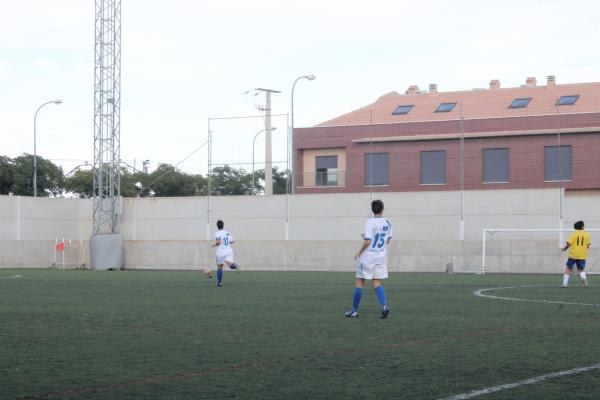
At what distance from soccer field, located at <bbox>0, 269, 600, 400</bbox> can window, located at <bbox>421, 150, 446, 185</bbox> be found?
38.3m

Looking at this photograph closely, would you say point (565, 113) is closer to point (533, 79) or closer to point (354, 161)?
point (354, 161)

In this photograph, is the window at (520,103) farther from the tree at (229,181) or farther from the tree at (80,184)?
the tree at (80,184)

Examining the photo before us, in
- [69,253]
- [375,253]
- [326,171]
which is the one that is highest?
[326,171]

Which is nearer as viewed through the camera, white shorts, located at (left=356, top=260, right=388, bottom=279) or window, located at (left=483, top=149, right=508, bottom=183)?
white shorts, located at (left=356, top=260, right=388, bottom=279)

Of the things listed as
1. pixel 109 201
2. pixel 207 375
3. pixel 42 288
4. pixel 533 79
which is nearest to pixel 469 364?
pixel 207 375

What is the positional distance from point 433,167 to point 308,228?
13.7 meters

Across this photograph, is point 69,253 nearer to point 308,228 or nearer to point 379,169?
point 308,228

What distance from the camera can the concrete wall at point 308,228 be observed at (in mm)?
39688

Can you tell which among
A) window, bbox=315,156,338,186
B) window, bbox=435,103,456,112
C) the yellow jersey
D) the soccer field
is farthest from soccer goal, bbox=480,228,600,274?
window, bbox=435,103,456,112

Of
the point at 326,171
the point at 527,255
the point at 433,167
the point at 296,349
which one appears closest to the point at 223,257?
the point at 296,349

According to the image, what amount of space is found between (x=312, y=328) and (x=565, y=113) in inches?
1814

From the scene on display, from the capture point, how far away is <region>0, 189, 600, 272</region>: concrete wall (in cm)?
3969

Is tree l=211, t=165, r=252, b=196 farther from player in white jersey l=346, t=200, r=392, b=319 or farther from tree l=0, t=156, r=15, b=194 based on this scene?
player in white jersey l=346, t=200, r=392, b=319

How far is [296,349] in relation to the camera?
10.7 meters
